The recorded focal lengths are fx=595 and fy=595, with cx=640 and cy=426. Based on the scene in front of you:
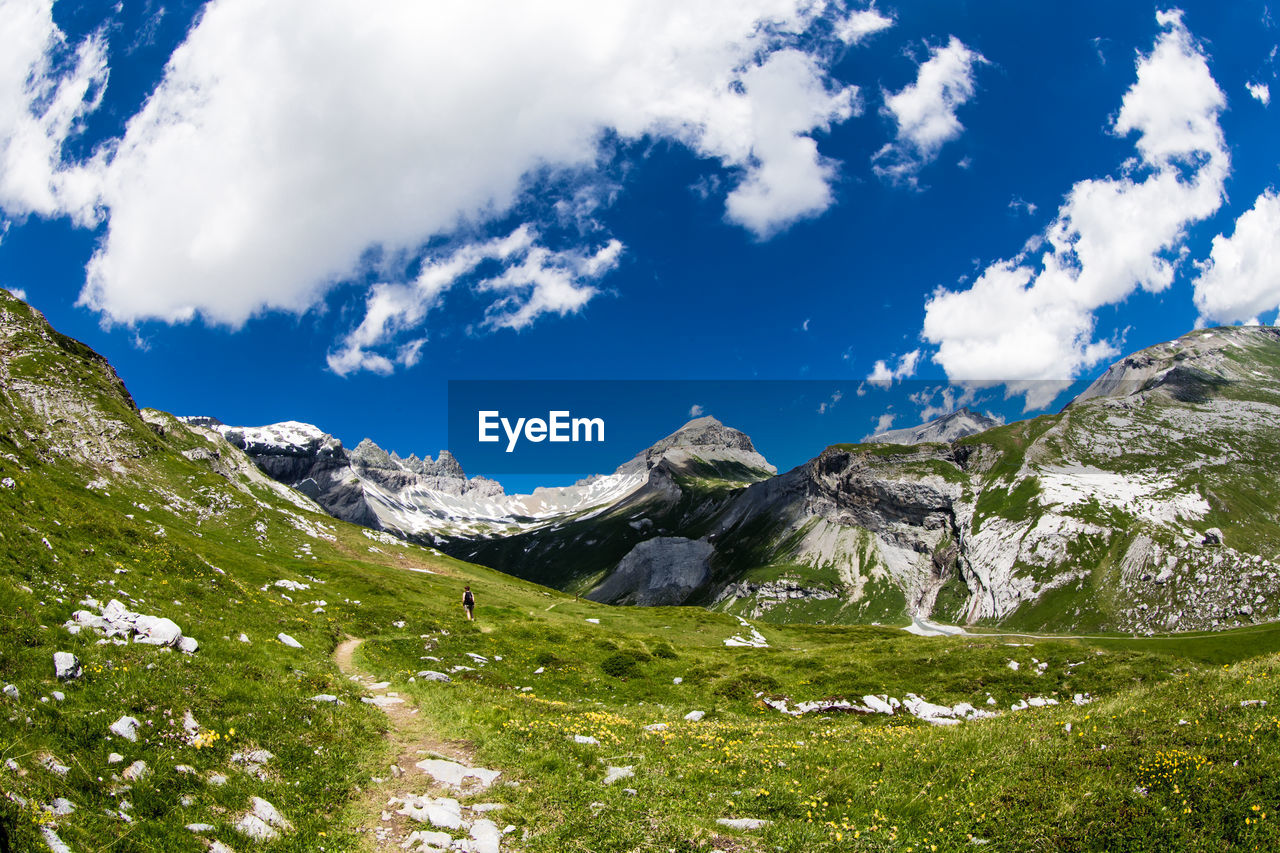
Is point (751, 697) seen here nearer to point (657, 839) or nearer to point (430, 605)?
point (657, 839)

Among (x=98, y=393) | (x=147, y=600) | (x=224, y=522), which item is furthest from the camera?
(x=98, y=393)

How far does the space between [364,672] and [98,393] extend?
11325cm

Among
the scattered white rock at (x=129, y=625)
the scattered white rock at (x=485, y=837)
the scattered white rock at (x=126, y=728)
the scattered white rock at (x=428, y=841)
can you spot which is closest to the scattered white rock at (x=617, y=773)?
the scattered white rock at (x=485, y=837)

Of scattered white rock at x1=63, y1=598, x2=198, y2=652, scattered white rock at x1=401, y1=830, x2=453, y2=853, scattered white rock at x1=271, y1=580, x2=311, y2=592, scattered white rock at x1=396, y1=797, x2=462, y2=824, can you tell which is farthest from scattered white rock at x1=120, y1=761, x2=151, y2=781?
scattered white rock at x1=271, y1=580, x2=311, y2=592

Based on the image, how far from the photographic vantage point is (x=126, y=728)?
12.3m

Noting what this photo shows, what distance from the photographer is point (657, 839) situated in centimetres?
1194

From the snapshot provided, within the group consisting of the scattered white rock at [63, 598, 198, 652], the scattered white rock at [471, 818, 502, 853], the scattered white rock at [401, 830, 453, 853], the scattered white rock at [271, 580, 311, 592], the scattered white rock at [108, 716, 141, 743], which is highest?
the scattered white rock at [271, 580, 311, 592]

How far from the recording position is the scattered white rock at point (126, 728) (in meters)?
12.2

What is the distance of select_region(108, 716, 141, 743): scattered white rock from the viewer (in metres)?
12.2

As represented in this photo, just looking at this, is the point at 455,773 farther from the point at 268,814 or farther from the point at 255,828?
the point at 255,828

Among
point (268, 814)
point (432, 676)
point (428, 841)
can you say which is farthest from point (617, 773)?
point (432, 676)

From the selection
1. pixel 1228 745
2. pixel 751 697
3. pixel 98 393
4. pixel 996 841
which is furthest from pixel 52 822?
pixel 98 393

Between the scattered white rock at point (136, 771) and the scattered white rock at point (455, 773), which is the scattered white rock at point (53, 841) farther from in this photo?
the scattered white rock at point (455, 773)

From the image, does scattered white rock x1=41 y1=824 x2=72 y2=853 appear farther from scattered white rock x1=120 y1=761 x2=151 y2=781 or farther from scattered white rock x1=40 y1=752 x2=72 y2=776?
scattered white rock x1=120 y1=761 x2=151 y2=781
